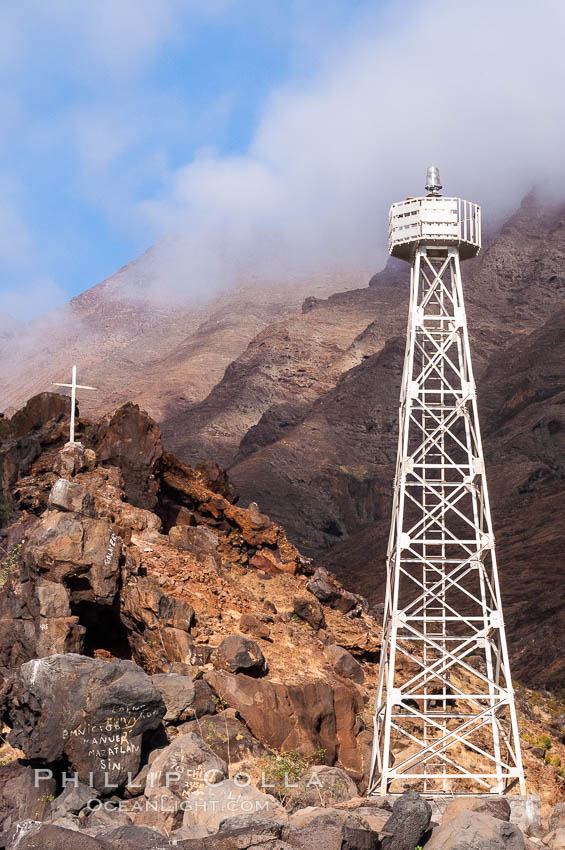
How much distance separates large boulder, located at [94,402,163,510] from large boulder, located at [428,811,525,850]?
19.9 metres

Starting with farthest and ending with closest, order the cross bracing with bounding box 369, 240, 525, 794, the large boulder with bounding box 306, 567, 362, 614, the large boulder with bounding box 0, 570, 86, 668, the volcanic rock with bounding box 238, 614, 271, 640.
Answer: the large boulder with bounding box 306, 567, 362, 614 < the volcanic rock with bounding box 238, 614, 271, 640 < the large boulder with bounding box 0, 570, 86, 668 < the cross bracing with bounding box 369, 240, 525, 794

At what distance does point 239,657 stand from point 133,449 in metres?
12.5

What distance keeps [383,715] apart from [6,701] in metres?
7.25

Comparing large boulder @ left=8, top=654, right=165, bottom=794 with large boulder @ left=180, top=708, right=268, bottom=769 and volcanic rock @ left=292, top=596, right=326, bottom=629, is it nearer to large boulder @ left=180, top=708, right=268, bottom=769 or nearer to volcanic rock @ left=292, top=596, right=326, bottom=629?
large boulder @ left=180, top=708, right=268, bottom=769

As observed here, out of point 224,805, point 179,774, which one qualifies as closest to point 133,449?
point 179,774

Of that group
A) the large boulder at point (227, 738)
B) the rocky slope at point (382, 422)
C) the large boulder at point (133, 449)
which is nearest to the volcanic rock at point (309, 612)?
the large boulder at point (133, 449)

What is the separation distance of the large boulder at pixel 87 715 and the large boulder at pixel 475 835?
579cm

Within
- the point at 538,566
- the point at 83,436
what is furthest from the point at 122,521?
the point at 538,566

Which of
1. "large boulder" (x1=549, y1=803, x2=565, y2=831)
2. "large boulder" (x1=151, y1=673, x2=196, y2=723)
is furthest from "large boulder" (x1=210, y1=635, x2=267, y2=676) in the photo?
"large boulder" (x1=549, y1=803, x2=565, y2=831)

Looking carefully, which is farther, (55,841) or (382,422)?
(382,422)

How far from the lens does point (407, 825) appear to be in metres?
14.8

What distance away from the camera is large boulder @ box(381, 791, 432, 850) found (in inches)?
577

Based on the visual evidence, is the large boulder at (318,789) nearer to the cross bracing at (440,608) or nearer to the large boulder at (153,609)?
the cross bracing at (440,608)

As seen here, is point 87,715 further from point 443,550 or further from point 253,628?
point 443,550
